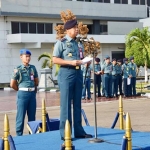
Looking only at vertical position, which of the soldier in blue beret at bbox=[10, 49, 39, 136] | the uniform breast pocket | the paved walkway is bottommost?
the paved walkway

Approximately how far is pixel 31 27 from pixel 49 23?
2.03m

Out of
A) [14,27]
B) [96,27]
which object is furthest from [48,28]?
[96,27]

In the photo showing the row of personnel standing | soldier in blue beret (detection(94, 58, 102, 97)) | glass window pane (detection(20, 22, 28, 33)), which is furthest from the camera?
glass window pane (detection(20, 22, 28, 33))

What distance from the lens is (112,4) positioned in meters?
44.6

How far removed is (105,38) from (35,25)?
6.90 metres

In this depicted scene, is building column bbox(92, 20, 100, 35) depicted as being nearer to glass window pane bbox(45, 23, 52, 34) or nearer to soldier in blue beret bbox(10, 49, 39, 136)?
glass window pane bbox(45, 23, 52, 34)

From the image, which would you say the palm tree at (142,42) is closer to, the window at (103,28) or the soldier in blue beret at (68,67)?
the window at (103,28)

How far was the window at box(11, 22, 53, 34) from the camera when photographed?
39.0 meters

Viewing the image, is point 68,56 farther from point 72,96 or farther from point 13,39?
point 13,39

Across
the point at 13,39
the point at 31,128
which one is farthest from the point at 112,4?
the point at 31,128

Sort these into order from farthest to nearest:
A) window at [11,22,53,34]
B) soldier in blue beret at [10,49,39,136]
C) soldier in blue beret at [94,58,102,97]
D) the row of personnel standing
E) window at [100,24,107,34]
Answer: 1. window at [100,24,107,34]
2. window at [11,22,53,34]
3. the row of personnel standing
4. soldier in blue beret at [94,58,102,97]
5. soldier in blue beret at [10,49,39,136]

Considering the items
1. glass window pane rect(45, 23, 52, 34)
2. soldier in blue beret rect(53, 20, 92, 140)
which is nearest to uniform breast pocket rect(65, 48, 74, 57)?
soldier in blue beret rect(53, 20, 92, 140)

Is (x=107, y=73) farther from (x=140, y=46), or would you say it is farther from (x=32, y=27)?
(x=32, y=27)

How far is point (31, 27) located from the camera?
39.7 metres
